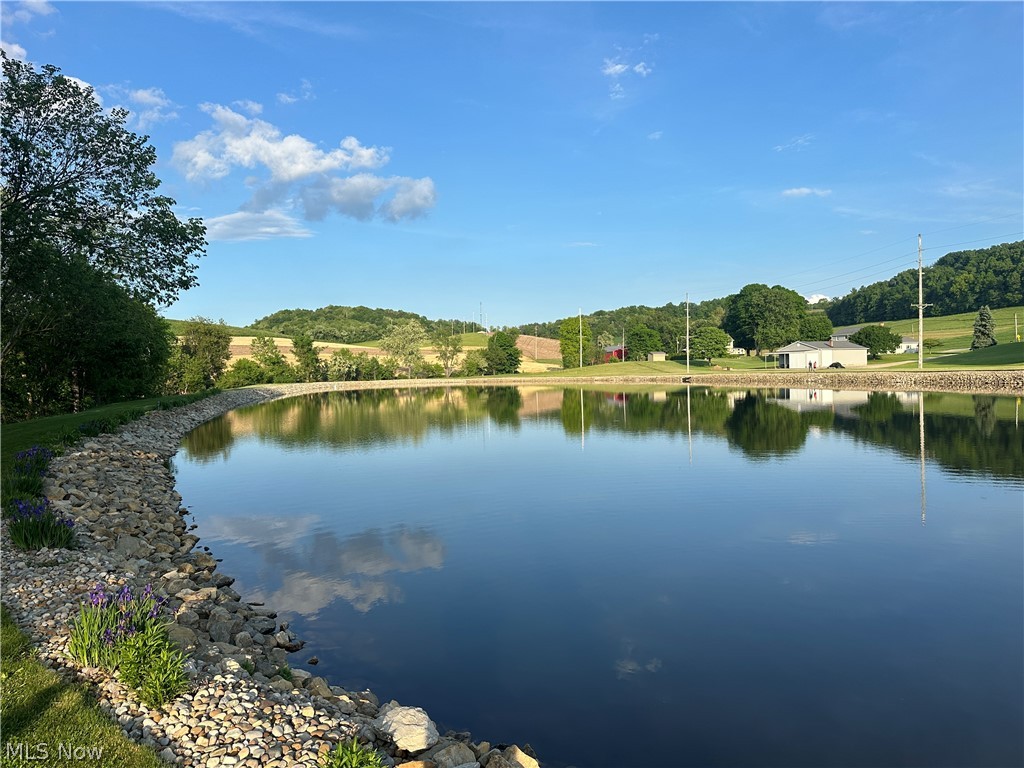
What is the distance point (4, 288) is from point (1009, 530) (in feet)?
86.3

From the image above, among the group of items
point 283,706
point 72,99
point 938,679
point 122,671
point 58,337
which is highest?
point 72,99

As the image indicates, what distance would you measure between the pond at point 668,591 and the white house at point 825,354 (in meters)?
74.8

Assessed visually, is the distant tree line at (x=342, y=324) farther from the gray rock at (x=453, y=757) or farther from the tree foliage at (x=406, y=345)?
the gray rock at (x=453, y=757)

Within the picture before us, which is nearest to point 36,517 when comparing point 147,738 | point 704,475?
point 147,738

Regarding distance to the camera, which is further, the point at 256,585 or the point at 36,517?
the point at 256,585

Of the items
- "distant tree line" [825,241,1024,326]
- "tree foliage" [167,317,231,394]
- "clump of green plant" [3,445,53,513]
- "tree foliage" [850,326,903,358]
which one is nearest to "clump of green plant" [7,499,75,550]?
"clump of green plant" [3,445,53,513]

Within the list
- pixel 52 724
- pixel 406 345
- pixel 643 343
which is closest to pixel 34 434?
pixel 52 724

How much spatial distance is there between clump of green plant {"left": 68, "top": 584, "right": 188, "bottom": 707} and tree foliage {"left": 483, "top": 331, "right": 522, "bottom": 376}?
103638mm

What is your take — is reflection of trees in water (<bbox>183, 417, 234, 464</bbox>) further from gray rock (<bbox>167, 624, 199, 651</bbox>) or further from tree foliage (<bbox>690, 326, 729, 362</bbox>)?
tree foliage (<bbox>690, 326, 729, 362</bbox>)

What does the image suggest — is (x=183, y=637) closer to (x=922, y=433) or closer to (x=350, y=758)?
(x=350, y=758)

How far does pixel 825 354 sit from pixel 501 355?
50.4 m

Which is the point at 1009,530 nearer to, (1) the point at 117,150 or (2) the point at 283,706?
(2) the point at 283,706

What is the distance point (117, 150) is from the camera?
19.5 metres

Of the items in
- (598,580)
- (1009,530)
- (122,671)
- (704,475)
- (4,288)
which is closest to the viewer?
(122,671)
